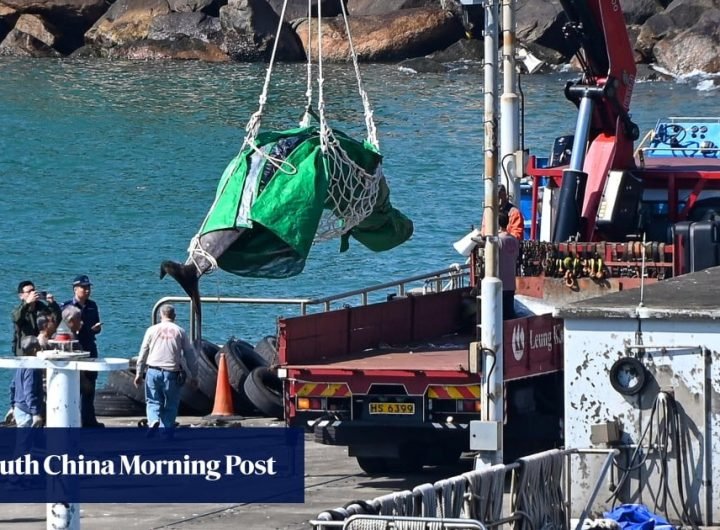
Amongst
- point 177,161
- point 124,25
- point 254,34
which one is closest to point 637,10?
point 254,34

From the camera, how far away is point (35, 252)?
42.8 meters

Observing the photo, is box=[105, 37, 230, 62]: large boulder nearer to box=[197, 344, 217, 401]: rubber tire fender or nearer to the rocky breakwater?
the rocky breakwater

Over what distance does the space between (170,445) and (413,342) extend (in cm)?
259

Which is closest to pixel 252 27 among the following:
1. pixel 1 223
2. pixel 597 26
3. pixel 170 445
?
pixel 1 223

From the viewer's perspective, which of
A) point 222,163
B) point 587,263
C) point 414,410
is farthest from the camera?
point 222,163

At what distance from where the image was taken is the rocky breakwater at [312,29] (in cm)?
6794

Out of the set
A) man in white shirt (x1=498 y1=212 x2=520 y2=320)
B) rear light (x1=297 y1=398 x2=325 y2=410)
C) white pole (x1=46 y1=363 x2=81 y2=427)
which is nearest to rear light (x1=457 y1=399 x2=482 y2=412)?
rear light (x1=297 y1=398 x2=325 y2=410)

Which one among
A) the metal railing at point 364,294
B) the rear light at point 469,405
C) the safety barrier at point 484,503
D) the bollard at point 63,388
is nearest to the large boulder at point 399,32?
the metal railing at point 364,294

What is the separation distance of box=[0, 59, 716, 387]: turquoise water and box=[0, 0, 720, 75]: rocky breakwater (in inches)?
41.0

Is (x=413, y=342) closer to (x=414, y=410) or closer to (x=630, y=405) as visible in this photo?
(x=414, y=410)

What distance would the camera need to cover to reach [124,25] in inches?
2960

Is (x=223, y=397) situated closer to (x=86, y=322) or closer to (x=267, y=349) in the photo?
(x=267, y=349)

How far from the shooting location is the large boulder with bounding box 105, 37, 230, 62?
73625mm

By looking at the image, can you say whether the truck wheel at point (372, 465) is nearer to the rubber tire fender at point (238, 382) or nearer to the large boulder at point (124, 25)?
the rubber tire fender at point (238, 382)
